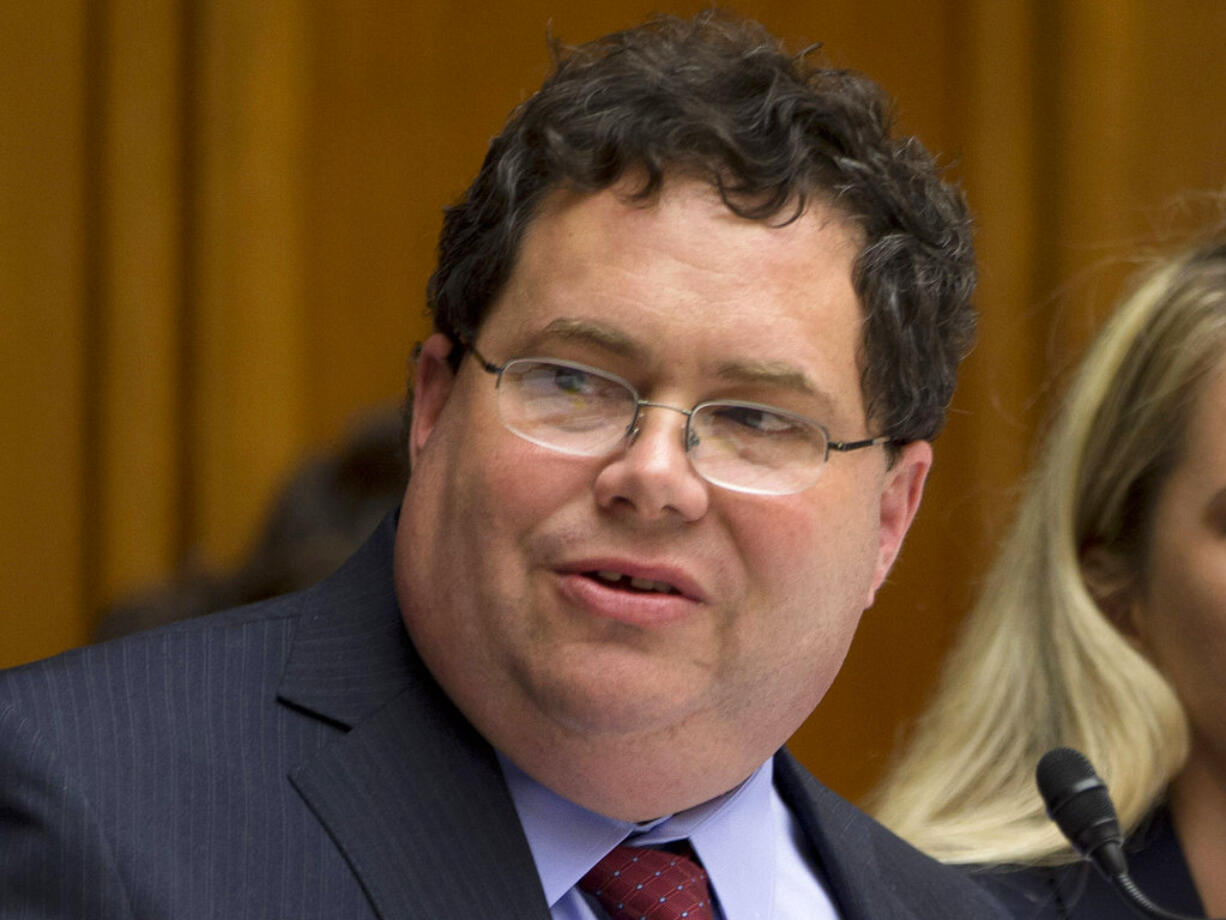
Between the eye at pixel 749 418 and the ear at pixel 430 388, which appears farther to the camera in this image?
the ear at pixel 430 388

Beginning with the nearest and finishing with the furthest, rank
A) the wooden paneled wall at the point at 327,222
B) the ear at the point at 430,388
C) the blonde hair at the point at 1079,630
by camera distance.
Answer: the ear at the point at 430,388
the blonde hair at the point at 1079,630
the wooden paneled wall at the point at 327,222

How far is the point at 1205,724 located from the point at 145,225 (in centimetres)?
200

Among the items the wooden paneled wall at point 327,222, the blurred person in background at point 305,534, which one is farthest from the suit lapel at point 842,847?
the wooden paneled wall at point 327,222

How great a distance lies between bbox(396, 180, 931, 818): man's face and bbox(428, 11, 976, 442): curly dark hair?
30 millimetres

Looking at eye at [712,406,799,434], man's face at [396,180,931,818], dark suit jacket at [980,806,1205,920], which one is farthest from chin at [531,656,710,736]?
dark suit jacket at [980,806,1205,920]

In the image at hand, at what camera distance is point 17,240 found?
318cm

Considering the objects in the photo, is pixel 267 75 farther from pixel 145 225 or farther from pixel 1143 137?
pixel 1143 137

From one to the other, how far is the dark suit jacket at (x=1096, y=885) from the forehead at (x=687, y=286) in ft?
2.76

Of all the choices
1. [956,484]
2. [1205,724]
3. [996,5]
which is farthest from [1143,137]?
[1205,724]

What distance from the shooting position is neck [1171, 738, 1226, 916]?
216cm

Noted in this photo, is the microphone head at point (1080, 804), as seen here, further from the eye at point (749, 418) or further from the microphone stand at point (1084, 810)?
the eye at point (749, 418)

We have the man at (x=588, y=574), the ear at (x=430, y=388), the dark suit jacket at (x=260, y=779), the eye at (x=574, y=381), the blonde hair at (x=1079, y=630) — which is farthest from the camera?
the blonde hair at (x=1079, y=630)

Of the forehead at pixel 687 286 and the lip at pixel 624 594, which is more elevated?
the forehead at pixel 687 286

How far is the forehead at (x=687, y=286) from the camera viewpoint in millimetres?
1519
